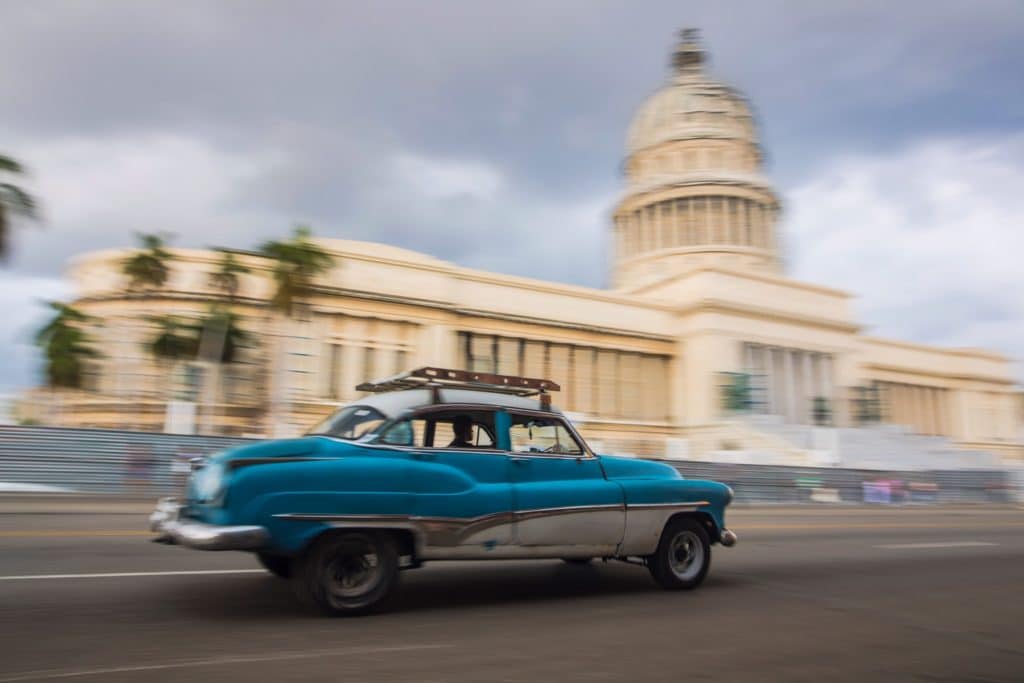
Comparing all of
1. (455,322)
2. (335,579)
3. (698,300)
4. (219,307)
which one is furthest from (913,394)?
(335,579)

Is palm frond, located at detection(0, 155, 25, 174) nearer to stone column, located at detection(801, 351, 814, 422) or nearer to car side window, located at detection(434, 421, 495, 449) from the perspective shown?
car side window, located at detection(434, 421, 495, 449)

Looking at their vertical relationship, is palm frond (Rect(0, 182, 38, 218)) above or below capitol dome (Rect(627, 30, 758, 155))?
below

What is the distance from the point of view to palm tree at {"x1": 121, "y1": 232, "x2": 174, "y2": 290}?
1560 inches

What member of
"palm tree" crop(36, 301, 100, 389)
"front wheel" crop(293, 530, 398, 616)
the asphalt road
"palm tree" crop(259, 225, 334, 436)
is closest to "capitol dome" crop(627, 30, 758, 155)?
"palm tree" crop(259, 225, 334, 436)

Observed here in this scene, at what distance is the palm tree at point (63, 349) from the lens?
40594 mm

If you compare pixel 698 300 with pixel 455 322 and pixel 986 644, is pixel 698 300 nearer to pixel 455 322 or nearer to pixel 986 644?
pixel 455 322

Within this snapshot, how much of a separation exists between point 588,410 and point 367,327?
59.2ft

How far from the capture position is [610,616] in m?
5.89

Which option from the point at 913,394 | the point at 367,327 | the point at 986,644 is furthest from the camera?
the point at 913,394

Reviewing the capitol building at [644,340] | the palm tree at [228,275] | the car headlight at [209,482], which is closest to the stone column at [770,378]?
the capitol building at [644,340]

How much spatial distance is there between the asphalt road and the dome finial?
298 ft

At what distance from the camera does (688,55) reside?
92000 mm

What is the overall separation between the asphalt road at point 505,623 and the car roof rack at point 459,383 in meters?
1.74

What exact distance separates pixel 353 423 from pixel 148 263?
38503 millimetres
